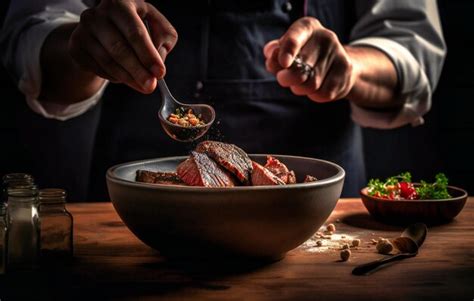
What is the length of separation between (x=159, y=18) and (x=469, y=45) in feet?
7.40

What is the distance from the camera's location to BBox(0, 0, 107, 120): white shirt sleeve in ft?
7.23

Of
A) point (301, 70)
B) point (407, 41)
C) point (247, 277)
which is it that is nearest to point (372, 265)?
point (247, 277)

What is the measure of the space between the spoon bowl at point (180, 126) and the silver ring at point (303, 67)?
458mm

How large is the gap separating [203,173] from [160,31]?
523 mm

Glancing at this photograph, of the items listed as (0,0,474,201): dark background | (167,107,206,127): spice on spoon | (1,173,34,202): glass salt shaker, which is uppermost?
(167,107,206,127): spice on spoon

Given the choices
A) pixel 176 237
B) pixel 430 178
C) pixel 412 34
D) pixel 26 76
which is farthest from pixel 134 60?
pixel 430 178

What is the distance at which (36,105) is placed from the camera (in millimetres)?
2334

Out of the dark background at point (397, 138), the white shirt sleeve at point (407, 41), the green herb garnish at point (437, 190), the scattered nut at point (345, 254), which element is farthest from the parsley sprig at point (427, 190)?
the dark background at point (397, 138)

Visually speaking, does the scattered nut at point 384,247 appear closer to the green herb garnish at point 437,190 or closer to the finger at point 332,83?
the green herb garnish at point 437,190

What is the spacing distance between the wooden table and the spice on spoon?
1.04ft

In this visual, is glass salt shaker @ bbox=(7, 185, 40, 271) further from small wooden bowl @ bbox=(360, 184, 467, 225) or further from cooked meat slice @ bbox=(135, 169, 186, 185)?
small wooden bowl @ bbox=(360, 184, 467, 225)

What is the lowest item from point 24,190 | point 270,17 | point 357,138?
point 357,138

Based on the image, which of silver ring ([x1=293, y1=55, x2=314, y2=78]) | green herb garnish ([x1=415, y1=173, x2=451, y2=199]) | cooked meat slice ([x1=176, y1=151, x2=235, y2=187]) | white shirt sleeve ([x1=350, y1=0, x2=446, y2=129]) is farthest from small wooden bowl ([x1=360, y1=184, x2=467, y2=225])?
white shirt sleeve ([x1=350, y1=0, x2=446, y2=129])

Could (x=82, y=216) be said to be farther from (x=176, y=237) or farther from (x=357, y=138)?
(x=357, y=138)
